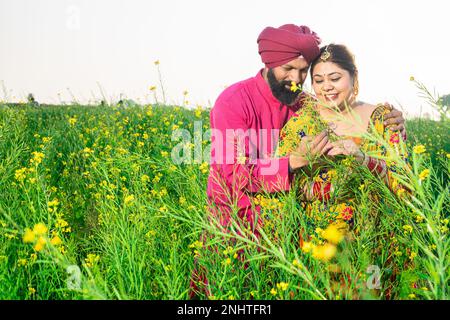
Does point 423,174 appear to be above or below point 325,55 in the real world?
below

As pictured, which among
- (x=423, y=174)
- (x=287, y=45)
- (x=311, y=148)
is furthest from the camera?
(x=287, y=45)

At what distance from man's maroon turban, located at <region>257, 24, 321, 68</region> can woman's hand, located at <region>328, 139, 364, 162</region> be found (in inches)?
31.3

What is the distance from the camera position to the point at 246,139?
2.64m

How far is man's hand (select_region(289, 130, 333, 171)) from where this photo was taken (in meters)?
1.99

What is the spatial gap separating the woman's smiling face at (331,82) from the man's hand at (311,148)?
26.7 inches

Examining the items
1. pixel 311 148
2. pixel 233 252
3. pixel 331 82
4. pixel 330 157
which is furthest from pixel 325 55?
pixel 233 252

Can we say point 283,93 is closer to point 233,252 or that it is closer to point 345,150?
point 345,150

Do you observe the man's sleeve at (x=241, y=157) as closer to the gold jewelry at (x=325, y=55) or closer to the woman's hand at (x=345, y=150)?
the woman's hand at (x=345, y=150)

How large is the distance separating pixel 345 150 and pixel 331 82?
0.76 metres

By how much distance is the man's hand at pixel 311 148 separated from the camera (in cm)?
199

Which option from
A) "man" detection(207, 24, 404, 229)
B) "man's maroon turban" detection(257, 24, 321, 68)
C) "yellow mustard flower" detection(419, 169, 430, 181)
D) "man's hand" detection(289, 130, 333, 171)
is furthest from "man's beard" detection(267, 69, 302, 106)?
"yellow mustard flower" detection(419, 169, 430, 181)
